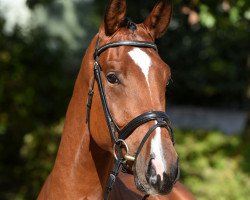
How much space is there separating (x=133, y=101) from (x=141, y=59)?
0.71ft

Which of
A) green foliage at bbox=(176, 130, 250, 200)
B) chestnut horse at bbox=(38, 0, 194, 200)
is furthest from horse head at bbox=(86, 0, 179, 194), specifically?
green foliage at bbox=(176, 130, 250, 200)

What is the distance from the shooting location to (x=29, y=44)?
875cm

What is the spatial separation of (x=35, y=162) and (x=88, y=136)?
16.6ft

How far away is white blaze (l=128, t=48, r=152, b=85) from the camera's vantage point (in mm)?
2697

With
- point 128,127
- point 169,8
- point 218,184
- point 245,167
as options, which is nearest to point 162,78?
point 128,127

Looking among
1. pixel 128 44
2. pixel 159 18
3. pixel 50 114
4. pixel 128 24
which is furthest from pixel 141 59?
pixel 50 114

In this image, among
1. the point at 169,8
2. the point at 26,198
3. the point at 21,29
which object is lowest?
the point at 26,198

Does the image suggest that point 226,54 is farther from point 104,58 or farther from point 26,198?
point 104,58

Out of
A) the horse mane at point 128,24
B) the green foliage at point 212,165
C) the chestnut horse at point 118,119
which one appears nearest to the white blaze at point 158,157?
the chestnut horse at point 118,119

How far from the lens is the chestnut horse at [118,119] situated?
103 inches

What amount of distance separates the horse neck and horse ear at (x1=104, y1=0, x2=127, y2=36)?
0.17 metres

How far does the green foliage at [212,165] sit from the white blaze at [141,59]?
4943 mm

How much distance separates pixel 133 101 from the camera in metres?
2.68

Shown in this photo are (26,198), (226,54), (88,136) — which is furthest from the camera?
(226,54)
